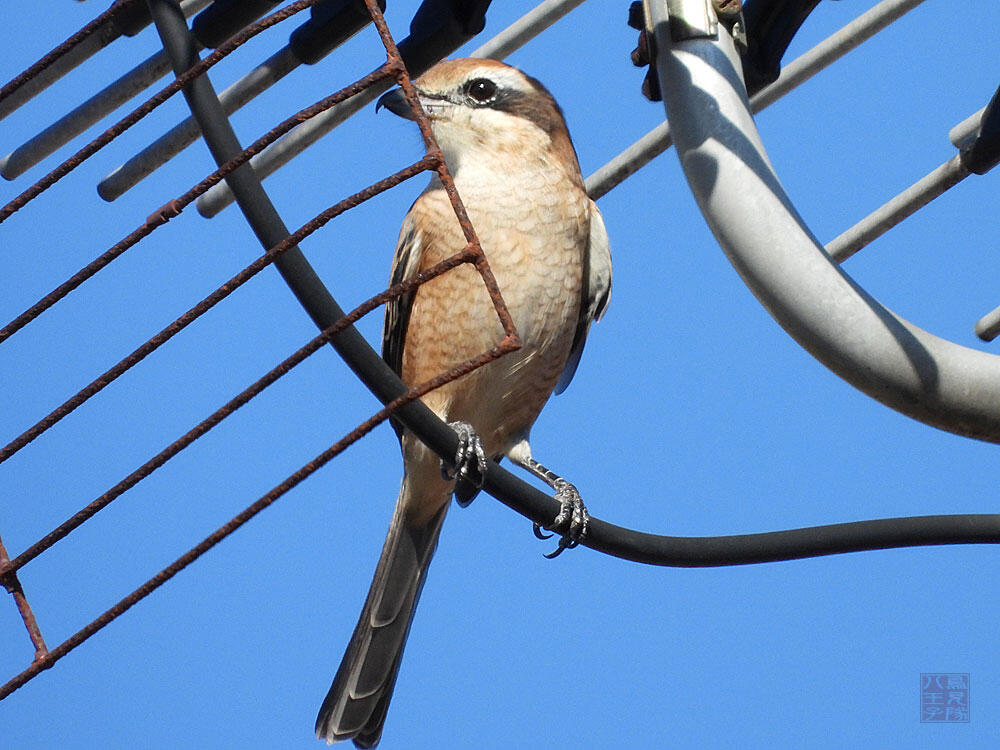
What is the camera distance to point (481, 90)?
3645 mm

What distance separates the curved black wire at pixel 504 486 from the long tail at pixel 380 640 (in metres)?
1.33

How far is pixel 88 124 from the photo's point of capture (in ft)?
8.20

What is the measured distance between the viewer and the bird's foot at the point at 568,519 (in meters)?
2.54

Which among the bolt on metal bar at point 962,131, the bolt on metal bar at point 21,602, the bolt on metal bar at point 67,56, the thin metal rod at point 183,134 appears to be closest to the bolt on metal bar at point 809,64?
the bolt on metal bar at point 962,131

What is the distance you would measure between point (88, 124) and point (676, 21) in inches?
49.4

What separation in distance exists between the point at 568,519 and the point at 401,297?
1.00 m

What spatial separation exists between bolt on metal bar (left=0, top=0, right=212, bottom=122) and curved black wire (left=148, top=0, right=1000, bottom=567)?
124 mm

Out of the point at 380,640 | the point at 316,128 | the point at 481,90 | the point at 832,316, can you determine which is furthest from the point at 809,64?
the point at 380,640

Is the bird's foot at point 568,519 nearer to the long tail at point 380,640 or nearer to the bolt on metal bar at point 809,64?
the long tail at point 380,640

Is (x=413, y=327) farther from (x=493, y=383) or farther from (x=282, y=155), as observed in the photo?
(x=282, y=155)

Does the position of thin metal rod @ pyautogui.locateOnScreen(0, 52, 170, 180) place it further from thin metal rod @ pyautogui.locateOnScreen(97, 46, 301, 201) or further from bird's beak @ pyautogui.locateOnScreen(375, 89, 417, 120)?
bird's beak @ pyautogui.locateOnScreen(375, 89, 417, 120)

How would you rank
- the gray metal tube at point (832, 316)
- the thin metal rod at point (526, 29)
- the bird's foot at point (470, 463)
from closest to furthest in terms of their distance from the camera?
the gray metal tube at point (832, 316) < the bird's foot at point (470, 463) < the thin metal rod at point (526, 29)

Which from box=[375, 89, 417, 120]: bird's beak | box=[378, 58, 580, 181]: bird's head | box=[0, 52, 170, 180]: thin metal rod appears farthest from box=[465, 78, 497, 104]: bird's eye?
box=[0, 52, 170, 180]: thin metal rod

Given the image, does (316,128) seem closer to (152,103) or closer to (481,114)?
(481,114)
